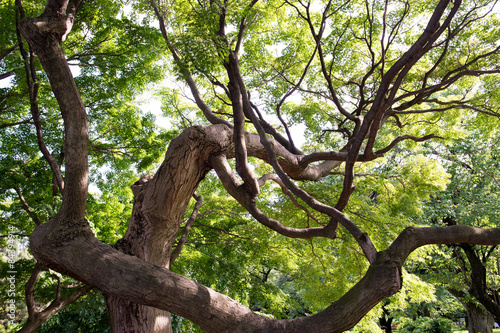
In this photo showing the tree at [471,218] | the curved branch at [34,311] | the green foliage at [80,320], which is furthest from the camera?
the tree at [471,218]

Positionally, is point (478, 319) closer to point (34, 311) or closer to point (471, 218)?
point (471, 218)

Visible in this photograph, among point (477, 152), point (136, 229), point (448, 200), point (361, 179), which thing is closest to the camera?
point (136, 229)

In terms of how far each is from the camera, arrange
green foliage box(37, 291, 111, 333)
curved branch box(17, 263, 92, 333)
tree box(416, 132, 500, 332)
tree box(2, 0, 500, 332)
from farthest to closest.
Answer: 1. tree box(416, 132, 500, 332)
2. green foliage box(37, 291, 111, 333)
3. curved branch box(17, 263, 92, 333)
4. tree box(2, 0, 500, 332)

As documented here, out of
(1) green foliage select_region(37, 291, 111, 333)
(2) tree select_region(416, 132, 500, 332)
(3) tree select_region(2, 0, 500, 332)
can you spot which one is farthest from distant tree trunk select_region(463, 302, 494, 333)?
(1) green foliage select_region(37, 291, 111, 333)

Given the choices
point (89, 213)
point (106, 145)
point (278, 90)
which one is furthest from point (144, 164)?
point (278, 90)

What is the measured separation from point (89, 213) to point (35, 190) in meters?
1.36

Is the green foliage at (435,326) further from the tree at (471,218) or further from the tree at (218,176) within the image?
the tree at (218,176)

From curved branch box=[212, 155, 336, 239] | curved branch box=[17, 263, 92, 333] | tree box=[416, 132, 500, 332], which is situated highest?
tree box=[416, 132, 500, 332]

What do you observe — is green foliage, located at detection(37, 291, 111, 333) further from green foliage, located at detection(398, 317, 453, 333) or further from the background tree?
green foliage, located at detection(398, 317, 453, 333)

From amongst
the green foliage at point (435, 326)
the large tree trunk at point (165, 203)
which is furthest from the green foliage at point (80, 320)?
the green foliage at point (435, 326)

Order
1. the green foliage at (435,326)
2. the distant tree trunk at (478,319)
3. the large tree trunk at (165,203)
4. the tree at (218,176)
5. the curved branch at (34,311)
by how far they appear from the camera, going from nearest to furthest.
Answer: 1. the tree at (218,176)
2. the large tree trunk at (165,203)
3. the curved branch at (34,311)
4. the distant tree trunk at (478,319)
5. the green foliage at (435,326)

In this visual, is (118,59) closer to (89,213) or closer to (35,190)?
(35,190)

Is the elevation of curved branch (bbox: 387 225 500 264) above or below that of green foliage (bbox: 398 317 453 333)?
below

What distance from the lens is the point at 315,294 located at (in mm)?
7664
